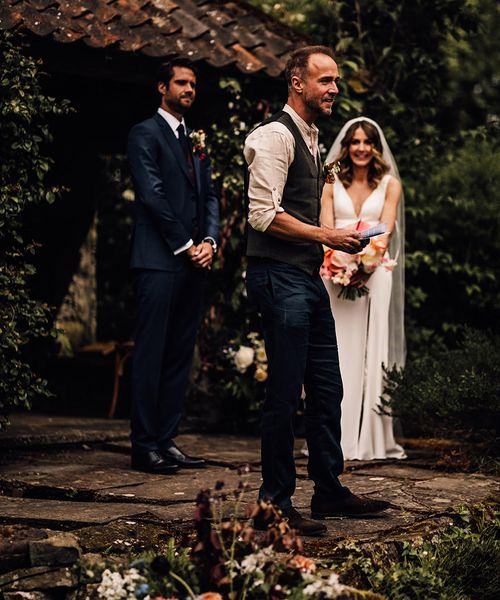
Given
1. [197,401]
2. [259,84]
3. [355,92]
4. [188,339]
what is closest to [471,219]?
[355,92]

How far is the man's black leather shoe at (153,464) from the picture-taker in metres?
5.88

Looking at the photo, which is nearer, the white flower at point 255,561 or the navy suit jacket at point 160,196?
the white flower at point 255,561

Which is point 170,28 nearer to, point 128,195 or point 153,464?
point 153,464

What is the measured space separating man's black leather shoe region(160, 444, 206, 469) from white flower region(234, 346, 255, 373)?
1569 mm

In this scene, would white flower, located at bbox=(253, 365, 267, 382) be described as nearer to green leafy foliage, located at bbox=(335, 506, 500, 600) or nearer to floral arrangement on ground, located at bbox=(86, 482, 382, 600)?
green leafy foliage, located at bbox=(335, 506, 500, 600)

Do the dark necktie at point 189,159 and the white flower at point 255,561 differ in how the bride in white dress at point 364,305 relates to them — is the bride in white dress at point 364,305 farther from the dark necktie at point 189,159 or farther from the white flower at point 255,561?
the white flower at point 255,561

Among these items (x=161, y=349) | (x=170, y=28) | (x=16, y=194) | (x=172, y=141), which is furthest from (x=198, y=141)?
(x=170, y=28)

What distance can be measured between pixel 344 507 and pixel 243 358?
3.07 m

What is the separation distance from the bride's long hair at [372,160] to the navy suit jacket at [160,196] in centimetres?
120

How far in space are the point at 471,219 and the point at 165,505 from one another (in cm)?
467

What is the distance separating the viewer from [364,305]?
696 cm

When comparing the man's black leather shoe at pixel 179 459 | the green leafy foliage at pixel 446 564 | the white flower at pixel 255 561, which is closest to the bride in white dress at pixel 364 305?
the man's black leather shoe at pixel 179 459

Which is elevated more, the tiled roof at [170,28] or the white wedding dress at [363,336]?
the tiled roof at [170,28]

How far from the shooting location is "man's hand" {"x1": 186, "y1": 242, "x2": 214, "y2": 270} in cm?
601
